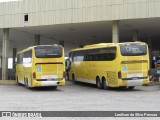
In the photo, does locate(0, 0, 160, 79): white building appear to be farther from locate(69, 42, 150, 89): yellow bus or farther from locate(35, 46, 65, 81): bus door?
locate(35, 46, 65, 81): bus door

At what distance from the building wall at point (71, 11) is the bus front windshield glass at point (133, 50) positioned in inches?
211

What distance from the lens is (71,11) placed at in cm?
2820

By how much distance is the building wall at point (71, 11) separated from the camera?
25891 mm

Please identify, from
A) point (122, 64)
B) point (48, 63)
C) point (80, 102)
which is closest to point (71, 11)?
point (48, 63)

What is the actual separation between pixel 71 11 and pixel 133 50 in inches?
350

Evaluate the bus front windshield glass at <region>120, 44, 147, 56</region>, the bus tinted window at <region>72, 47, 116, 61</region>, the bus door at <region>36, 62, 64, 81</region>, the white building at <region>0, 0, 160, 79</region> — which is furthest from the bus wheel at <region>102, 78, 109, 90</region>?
the white building at <region>0, 0, 160, 79</region>

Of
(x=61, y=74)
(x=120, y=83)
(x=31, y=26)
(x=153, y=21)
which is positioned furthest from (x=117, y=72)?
(x=31, y=26)

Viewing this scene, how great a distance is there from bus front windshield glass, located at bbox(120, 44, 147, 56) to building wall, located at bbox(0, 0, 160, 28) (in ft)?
17.6

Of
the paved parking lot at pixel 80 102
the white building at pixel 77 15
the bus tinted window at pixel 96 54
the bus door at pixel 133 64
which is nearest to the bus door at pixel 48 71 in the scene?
the paved parking lot at pixel 80 102

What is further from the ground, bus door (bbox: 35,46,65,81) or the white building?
the white building

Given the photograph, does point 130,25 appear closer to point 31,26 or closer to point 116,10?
point 116,10

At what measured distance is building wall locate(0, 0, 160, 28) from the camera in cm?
2589

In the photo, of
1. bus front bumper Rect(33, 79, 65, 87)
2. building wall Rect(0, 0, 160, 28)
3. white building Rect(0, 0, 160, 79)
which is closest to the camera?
bus front bumper Rect(33, 79, 65, 87)

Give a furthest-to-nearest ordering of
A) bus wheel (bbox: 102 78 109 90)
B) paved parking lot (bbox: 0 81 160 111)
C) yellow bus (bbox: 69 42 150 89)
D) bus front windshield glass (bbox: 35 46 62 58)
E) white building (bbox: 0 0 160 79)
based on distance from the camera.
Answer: white building (bbox: 0 0 160 79) < bus wheel (bbox: 102 78 109 90) < bus front windshield glass (bbox: 35 46 62 58) < yellow bus (bbox: 69 42 150 89) < paved parking lot (bbox: 0 81 160 111)
